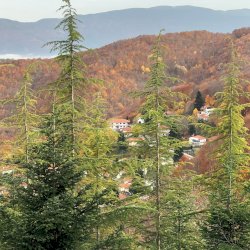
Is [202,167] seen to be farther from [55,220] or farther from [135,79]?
[135,79]

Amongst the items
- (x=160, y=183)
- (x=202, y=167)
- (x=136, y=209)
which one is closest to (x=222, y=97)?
(x=160, y=183)

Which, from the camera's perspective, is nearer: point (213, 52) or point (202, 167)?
point (202, 167)

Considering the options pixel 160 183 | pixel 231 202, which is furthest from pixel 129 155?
pixel 231 202

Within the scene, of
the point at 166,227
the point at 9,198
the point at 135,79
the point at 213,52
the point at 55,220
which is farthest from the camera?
the point at 213,52

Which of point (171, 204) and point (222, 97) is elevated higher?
point (222, 97)

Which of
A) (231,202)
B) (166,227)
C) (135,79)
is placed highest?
(231,202)

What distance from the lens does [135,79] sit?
177 m

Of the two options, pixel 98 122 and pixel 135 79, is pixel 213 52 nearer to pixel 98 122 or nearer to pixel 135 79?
pixel 135 79

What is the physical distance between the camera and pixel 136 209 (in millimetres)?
7141

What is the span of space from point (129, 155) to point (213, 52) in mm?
184712

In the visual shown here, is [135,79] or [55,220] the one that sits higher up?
[55,220]

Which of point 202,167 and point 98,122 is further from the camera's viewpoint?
point 202,167

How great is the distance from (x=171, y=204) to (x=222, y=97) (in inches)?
153

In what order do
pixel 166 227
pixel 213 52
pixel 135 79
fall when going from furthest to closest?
pixel 213 52
pixel 135 79
pixel 166 227
